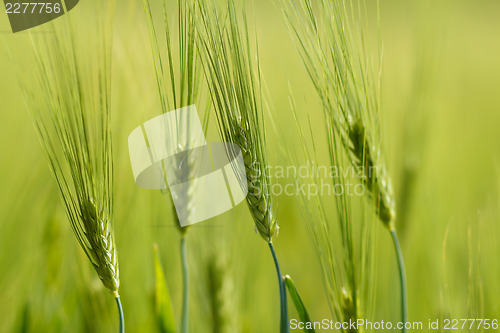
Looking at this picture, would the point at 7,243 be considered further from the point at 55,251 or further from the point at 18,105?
the point at 18,105

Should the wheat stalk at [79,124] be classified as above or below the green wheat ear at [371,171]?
above

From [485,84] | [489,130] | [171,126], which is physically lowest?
[489,130]

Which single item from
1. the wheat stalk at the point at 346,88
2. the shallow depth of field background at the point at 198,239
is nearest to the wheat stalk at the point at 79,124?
the shallow depth of field background at the point at 198,239

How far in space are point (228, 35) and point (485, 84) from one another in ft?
5.16

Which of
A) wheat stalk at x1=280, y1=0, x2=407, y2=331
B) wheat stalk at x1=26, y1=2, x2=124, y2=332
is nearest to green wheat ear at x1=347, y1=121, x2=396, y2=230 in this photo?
wheat stalk at x1=280, y1=0, x2=407, y2=331

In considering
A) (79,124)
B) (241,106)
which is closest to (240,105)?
(241,106)

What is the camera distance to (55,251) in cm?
51

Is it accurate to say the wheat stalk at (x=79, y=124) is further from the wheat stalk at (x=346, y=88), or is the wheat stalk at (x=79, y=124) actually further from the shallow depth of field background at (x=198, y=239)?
the wheat stalk at (x=346, y=88)

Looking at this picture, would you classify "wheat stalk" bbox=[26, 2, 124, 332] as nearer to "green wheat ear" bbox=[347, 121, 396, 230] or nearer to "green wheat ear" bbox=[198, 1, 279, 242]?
"green wheat ear" bbox=[198, 1, 279, 242]

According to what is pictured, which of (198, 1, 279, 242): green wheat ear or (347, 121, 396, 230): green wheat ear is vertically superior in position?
(198, 1, 279, 242): green wheat ear

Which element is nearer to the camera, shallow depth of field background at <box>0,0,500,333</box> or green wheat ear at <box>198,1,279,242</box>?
green wheat ear at <box>198,1,279,242</box>

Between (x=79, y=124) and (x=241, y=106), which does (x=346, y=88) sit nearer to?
(x=241, y=106)

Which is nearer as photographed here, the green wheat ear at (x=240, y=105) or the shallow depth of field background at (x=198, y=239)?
the green wheat ear at (x=240, y=105)

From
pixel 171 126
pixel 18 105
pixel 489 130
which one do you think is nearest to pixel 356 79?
pixel 171 126
